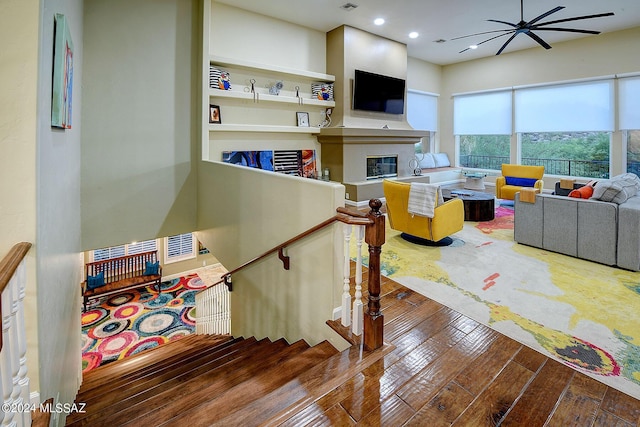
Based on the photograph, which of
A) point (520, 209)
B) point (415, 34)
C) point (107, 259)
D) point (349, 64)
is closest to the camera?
point (520, 209)

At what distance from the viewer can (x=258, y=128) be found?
5547 mm

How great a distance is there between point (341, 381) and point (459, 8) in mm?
6000

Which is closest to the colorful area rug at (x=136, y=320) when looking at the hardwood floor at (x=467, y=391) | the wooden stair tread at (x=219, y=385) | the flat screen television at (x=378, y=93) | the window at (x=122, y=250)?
the window at (x=122, y=250)

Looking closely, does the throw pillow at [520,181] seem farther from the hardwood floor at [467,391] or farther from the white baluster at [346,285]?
the white baluster at [346,285]

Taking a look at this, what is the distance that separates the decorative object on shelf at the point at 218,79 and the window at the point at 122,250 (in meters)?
3.98

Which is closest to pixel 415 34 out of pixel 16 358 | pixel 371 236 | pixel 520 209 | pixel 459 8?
pixel 459 8

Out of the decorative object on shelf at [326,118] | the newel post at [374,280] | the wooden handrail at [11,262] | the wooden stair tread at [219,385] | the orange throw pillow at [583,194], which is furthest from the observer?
the decorative object on shelf at [326,118]

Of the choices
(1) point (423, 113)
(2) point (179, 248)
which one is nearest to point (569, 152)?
(1) point (423, 113)

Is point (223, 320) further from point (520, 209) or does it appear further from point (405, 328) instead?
point (520, 209)

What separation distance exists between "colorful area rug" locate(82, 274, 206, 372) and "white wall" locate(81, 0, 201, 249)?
7.33 ft

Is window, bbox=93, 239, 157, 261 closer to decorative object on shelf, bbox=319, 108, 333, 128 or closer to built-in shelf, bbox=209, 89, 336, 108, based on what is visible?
built-in shelf, bbox=209, 89, 336, 108

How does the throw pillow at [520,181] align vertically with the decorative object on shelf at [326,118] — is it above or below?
below

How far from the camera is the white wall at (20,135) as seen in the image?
152 centimetres

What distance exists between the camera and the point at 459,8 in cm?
543
